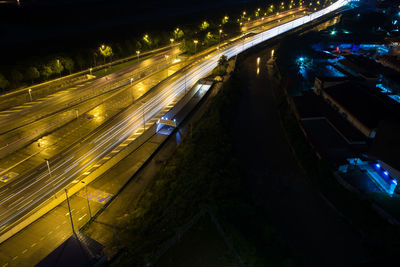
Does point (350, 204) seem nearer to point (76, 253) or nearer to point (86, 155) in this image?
point (76, 253)

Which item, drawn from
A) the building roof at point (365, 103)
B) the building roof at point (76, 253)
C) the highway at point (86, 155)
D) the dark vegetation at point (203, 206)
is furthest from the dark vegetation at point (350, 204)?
the highway at point (86, 155)

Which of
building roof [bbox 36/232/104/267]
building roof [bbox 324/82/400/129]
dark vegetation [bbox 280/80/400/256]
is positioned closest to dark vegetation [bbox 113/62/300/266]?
building roof [bbox 36/232/104/267]

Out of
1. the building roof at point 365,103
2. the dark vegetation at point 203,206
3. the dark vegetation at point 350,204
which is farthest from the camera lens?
the building roof at point 365,103

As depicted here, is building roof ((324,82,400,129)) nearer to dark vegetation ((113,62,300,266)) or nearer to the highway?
dark vegetation ((113,62,300,266))

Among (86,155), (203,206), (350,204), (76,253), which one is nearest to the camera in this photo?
(76,253)

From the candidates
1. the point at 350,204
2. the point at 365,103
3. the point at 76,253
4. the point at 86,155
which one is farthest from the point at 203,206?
the point at 365,103

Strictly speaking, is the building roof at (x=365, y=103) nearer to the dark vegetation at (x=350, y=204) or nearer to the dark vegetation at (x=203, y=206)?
the dark vegetation at (x=350, y=204)
